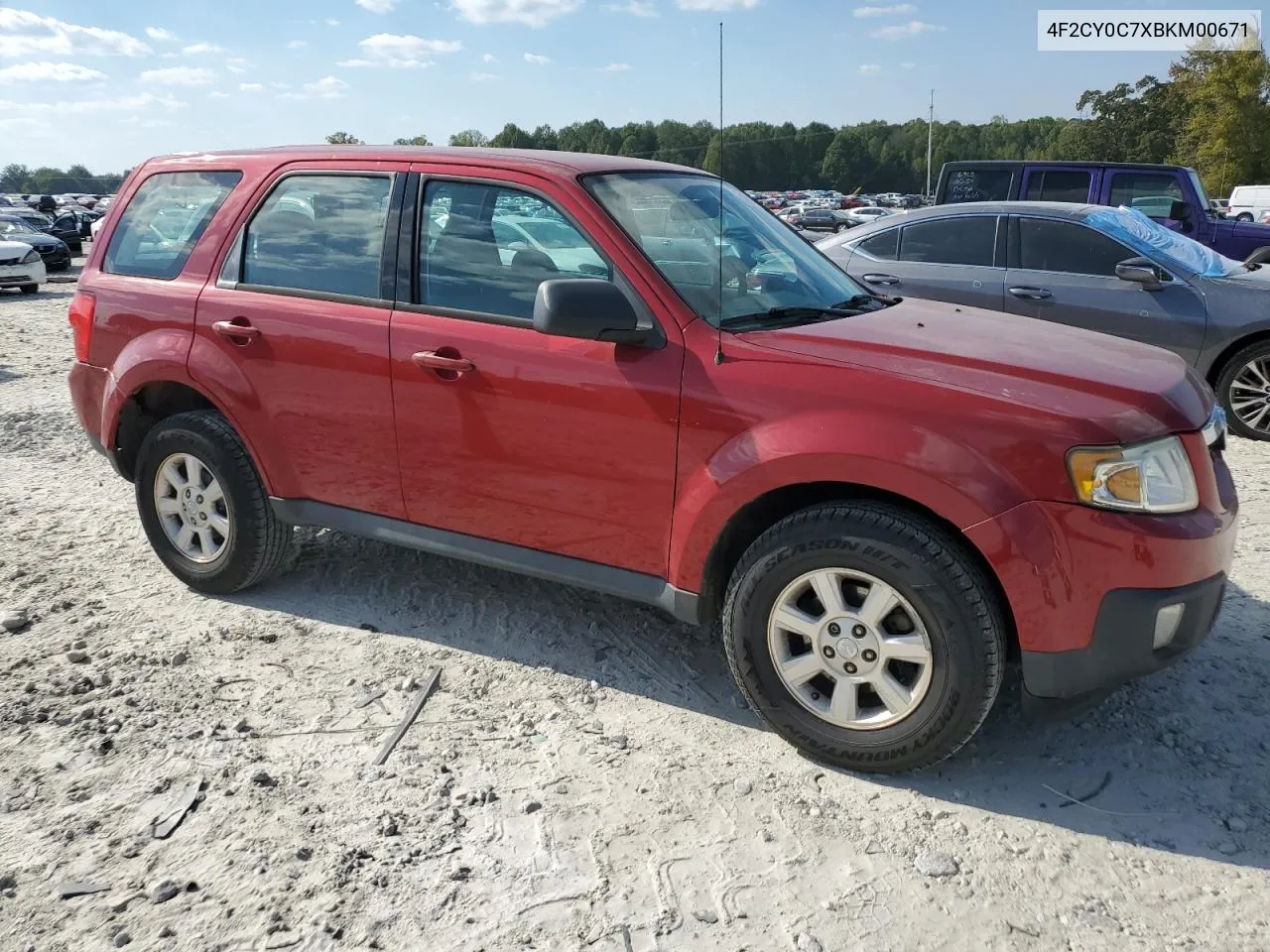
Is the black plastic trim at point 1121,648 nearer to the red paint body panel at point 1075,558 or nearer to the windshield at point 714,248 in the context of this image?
the red paint body panel at point 1075,558

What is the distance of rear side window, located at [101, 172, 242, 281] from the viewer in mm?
4383

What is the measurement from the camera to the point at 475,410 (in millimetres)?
3619

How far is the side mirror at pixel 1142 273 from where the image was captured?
6.95 meters

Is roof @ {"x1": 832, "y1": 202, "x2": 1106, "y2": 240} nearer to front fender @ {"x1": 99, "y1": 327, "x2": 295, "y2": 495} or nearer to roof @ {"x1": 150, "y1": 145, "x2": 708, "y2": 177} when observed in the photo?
roof @ {"x1": 150, "y1": 145, "x2": 708, "y2": 177}

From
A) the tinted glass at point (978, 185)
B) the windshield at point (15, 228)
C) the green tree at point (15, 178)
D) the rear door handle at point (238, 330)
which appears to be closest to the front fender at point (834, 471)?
the rear door handle at point (238, 330)

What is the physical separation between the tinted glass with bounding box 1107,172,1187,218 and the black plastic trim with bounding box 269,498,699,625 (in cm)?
919

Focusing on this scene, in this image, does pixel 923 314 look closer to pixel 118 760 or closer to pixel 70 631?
pixel 118 760

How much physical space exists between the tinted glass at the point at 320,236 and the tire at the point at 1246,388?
597 centimetres

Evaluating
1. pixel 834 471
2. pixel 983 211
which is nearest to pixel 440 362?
pixel 834 471

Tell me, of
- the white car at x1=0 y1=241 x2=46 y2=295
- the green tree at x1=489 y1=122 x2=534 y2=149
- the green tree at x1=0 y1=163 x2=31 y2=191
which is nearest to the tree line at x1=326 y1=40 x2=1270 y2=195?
the green tree at x1=489 y1=122 x2=534 y2=149

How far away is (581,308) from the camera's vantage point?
3.11 m

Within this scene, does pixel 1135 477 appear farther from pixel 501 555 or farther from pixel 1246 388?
pixel 1246 388

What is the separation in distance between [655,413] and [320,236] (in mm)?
1704

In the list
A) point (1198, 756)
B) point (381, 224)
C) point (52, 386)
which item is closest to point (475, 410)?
point (381, 224)
